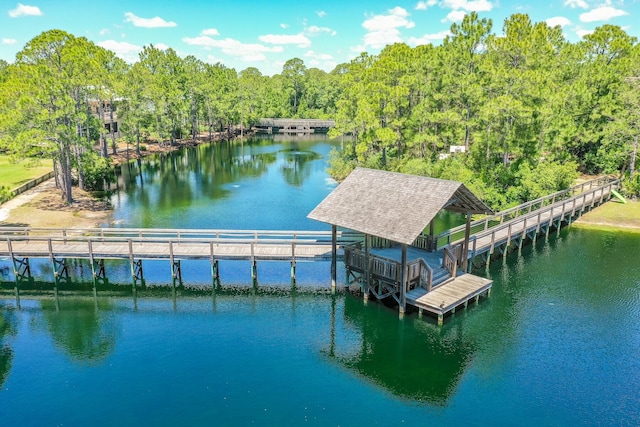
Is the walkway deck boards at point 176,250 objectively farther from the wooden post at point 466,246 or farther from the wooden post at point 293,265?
the wooden post at point 466,246

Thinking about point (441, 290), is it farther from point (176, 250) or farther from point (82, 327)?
point (82, 327)

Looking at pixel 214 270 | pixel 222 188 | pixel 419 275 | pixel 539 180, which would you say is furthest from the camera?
pixel 222 188

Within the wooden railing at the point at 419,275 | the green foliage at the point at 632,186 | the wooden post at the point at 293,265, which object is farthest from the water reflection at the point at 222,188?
the green foliage at the point at 632,186

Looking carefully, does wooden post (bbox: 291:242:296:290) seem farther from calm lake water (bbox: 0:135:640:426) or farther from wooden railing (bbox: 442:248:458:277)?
wooden railing (bbox: 442:248:458:277)

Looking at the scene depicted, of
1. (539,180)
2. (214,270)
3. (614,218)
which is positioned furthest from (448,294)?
(614,218)

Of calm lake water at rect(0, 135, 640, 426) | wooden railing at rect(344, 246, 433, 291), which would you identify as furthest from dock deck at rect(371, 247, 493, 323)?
calm lake water at rect(0, 135, 640, 426)

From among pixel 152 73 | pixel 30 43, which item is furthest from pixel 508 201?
pixel 152 73
